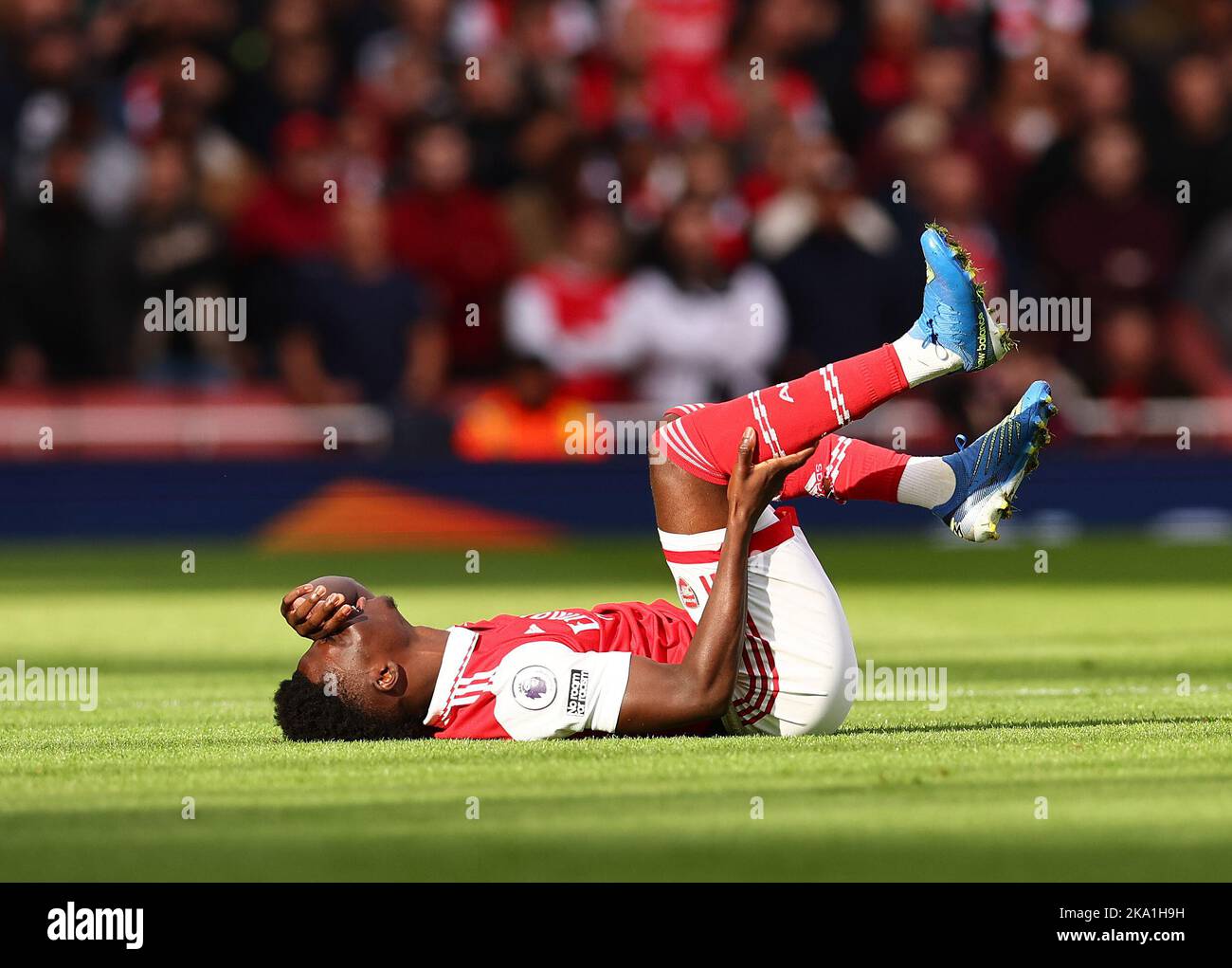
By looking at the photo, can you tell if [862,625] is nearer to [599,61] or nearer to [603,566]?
[603,566]

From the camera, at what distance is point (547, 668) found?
6.69 metres

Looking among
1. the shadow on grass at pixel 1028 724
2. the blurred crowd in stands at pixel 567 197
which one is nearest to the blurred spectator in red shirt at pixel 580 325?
the blurred crowd in stands at pixel 567 197

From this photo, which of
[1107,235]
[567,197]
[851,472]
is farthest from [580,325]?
[851,472]

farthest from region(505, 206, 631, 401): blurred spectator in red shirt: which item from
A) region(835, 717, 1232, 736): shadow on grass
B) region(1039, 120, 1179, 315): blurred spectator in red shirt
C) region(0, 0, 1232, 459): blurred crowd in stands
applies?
region(835, 717, 1232, 736): shadow on grass

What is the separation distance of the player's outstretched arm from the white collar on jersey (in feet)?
1.96

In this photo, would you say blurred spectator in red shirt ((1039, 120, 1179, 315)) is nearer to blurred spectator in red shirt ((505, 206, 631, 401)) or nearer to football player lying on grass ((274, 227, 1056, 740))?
blurred spectator in red shirt ((505, 206, 631, 401))

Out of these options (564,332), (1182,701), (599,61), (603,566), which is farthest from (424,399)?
(1182,701)

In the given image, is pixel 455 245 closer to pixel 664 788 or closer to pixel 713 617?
pixel 713 617

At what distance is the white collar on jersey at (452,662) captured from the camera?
687cm

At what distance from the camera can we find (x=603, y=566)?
15.1m

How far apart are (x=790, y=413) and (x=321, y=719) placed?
1.91 m

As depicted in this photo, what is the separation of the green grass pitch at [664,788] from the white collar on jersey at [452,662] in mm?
211

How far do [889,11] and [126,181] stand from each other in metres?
6.89

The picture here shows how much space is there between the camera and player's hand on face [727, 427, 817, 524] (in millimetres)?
6531
